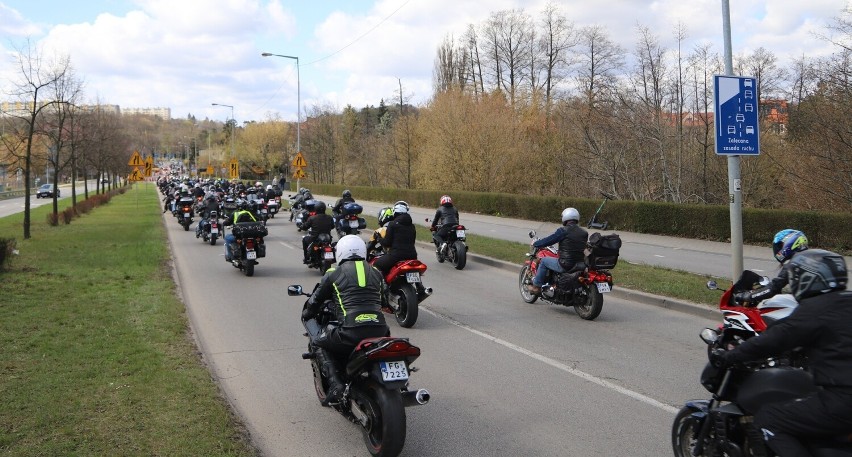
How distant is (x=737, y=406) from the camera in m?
4.05

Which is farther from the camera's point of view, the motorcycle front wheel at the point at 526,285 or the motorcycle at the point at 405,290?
the motorcycle front wheel at the point at 526,285

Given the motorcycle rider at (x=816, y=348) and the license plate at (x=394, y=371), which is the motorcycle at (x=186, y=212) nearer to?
the license plate at (x=394, y=371)

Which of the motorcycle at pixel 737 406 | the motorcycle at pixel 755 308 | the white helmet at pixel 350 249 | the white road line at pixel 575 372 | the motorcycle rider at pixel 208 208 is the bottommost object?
the white road line at pixel 575 372

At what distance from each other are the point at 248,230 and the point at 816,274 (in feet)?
42.2

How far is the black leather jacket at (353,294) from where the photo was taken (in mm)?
5488

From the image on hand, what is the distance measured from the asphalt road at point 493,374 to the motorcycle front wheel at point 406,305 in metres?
0.13

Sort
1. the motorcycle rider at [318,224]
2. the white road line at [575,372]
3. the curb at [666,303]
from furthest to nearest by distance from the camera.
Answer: the motorcycle rider at [318,224] < the curb at [666,303] < the white road line at [575,372]

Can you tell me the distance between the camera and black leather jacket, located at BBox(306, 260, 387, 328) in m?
5.49

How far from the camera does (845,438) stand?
3.43m

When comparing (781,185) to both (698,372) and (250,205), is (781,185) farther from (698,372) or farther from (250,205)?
(698,372)

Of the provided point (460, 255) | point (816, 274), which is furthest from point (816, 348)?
point (460, 255)

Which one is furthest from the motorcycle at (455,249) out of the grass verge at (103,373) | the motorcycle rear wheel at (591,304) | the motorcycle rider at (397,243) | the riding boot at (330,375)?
the riding boot at (330,375)

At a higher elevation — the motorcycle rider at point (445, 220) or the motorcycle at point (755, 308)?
the motorcycle rider at point (445, 220)

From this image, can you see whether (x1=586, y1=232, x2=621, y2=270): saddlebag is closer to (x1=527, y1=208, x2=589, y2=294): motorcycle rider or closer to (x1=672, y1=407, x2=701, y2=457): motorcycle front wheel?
(x1=527, y1=208, x2=589, y2=294): motorcycle rider
